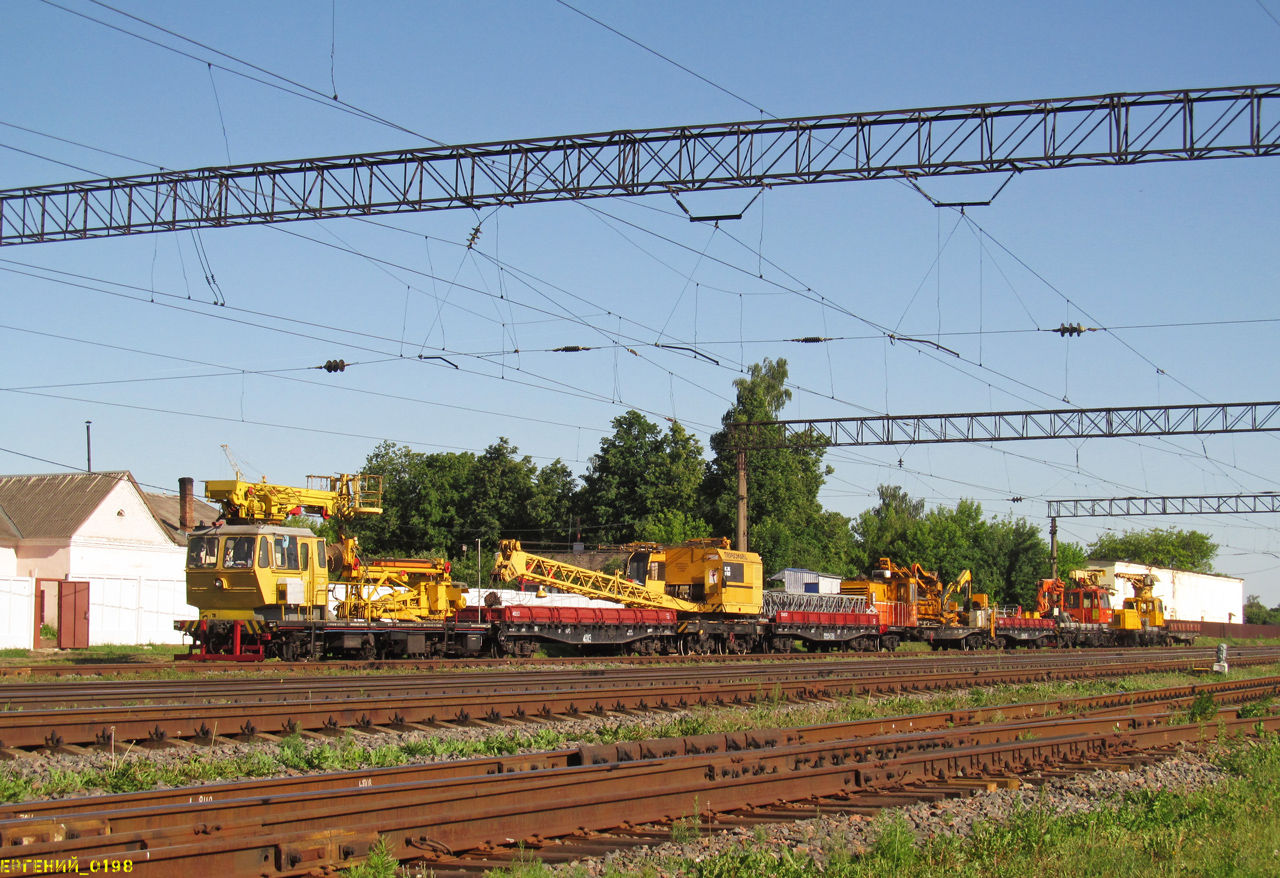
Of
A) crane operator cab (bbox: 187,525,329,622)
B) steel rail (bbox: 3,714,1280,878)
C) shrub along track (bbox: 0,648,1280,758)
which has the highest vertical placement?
crane operator cab (bbox: 187,525,329,622)

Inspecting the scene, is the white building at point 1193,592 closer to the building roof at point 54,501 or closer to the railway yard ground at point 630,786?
the building roof at point 54,501

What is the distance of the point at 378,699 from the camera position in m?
13.5

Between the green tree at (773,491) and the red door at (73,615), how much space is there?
41.5m

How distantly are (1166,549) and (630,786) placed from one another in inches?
5532

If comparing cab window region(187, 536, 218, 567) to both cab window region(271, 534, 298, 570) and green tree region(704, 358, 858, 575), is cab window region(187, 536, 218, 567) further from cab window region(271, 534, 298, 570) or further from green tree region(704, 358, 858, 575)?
green tree region(704, 358, 858, 575)

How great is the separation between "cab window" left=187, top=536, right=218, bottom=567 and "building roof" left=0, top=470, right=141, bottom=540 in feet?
62.8

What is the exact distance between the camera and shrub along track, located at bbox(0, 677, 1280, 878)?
632 cm

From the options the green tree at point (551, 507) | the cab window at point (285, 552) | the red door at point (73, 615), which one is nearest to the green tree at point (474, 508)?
the green tree at point (551, 507)

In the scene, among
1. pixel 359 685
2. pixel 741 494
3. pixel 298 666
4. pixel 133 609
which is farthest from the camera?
pixel 741 494

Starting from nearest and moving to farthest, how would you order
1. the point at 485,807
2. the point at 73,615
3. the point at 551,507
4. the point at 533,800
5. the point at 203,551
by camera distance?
1. the point at 485,807
2. the point at 533,800
3. the point at 203,551
4. the point at 73,615
5. the point at 551,507

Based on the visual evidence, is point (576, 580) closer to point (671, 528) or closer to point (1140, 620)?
point (1140, 620)

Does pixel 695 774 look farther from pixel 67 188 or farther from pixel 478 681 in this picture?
pixel 67 188

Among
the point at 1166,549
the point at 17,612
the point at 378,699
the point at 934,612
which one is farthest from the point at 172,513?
the point at 1166,549

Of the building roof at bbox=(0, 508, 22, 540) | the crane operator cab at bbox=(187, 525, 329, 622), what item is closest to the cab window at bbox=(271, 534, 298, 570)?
the crane operator cab at bbox=(187, 525, 329, 622)
